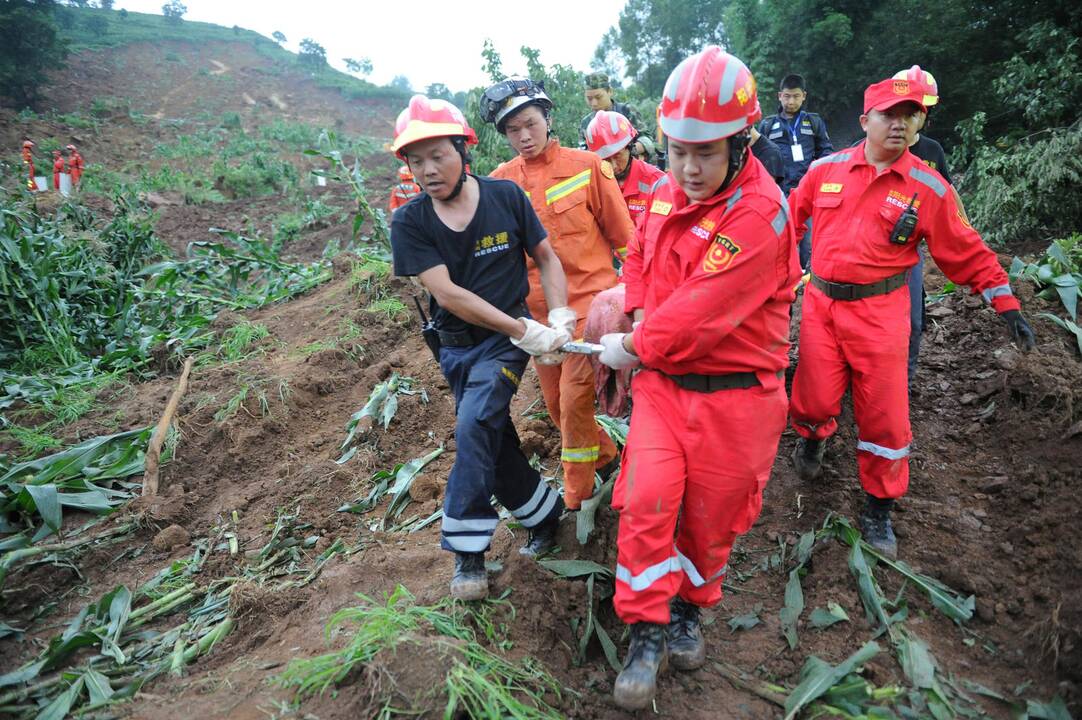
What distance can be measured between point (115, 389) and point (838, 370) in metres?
6.23

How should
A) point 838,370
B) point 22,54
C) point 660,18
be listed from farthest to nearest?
1. point 660,18
2. point 22,54
3. point 838,370

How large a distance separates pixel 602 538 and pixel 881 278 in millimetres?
1871

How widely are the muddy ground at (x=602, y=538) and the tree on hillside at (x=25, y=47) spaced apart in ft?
104

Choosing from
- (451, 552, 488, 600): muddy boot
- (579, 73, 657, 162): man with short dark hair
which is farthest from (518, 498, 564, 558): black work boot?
(579, 73, 657, 162): man with short dark hair

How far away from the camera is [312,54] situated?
225 feet

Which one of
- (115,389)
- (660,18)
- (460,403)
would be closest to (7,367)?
(115,389)

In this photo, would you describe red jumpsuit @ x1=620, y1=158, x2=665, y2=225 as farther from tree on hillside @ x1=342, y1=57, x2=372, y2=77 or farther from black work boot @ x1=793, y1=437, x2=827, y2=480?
tree on hillside @ x1=342, y1=57, x2=372, y2=77

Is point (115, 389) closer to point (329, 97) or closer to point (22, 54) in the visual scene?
point (22, 54)

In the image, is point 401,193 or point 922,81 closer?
point 922,81

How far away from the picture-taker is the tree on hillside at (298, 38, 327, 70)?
6762 centimetres

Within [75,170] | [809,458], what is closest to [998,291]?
[809,458]

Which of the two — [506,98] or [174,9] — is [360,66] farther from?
[506,98]

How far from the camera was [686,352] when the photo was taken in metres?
2.21

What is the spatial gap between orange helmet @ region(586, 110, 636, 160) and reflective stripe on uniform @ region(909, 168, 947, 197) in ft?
5.54
